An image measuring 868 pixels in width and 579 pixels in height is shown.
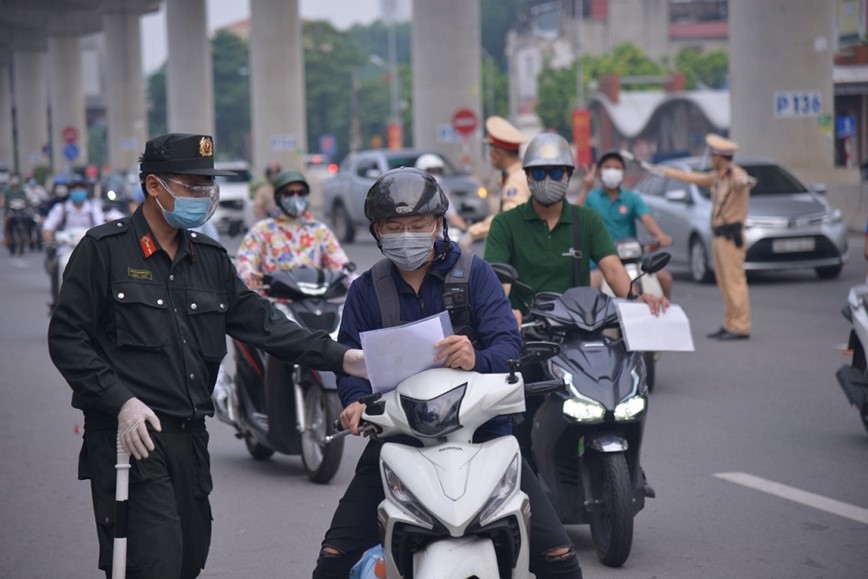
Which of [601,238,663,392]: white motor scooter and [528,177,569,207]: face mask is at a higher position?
[528,177,569,207]: face mask

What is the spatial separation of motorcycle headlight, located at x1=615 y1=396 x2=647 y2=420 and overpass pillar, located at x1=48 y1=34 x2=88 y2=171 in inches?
3024

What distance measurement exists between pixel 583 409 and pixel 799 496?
2.15m

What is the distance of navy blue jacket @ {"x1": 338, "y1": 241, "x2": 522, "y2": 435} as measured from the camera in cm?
488

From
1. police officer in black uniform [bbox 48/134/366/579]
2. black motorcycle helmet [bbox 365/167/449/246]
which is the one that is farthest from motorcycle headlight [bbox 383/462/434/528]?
black motorcycle helmet [bbox 365/167/449/246]

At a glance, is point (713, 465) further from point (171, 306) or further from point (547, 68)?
point (547, 68)

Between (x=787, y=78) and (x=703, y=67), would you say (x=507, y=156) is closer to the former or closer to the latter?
(x=787, y=78)

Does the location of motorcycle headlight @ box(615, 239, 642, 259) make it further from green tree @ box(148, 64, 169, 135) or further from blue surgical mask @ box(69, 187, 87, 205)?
green tree @ box(148, 64, 169, 135)

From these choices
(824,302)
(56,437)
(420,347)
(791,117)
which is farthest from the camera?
(791,117)

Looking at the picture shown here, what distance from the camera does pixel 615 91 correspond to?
286 ft

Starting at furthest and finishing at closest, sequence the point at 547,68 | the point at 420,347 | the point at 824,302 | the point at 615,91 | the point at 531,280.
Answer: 1. the point at 547,68
2. the point at 615,91
3. the point at 824,302
4. the point at 531,280
5. the point at 420,347

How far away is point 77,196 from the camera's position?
19.9m

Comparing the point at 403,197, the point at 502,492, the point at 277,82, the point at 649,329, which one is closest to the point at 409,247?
the point at 403,197

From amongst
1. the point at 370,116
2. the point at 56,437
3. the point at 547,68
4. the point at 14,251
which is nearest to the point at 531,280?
the point at 56,437

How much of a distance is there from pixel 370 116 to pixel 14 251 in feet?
354
